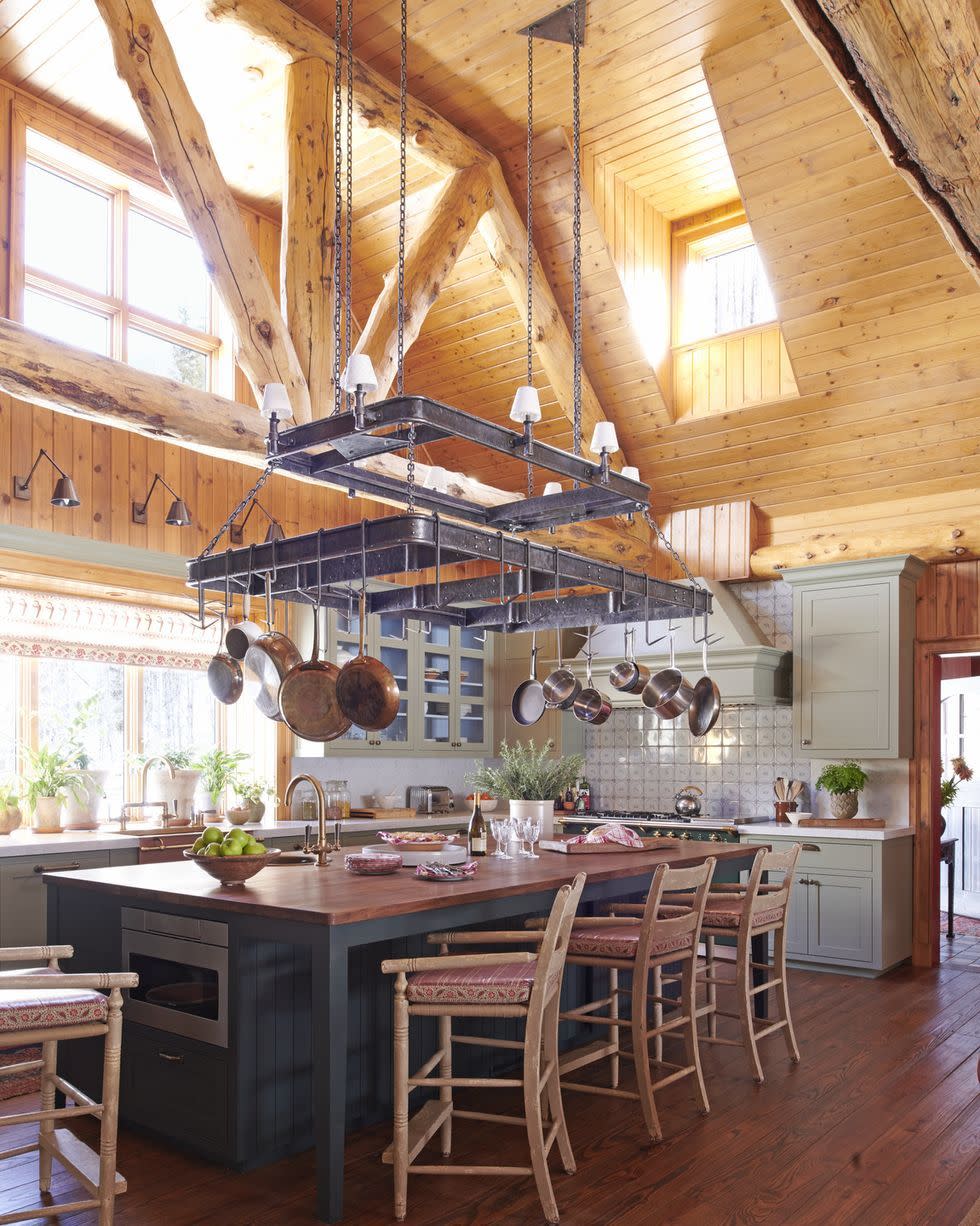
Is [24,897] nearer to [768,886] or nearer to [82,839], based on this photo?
[82,839]

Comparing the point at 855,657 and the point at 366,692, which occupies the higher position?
the point at 855,657

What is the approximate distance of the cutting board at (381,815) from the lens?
6.74 meters

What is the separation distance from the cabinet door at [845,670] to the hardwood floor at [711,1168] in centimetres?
237

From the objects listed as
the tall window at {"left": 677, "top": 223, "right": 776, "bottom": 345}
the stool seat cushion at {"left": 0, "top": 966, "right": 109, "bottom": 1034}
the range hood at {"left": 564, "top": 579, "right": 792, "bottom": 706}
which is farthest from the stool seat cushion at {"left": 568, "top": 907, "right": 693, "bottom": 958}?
the tall window at {"left": 677, "top": 223, "right": 776, "bottom": 345}

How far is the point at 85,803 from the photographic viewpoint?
5.55 m

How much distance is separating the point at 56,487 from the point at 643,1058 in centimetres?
365

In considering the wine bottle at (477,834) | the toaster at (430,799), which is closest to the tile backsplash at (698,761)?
the toaster at (430,799)

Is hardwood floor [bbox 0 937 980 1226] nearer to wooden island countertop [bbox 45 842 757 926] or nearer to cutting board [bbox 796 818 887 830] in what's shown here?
wooden island countertop [bbox 45 842 757 926]

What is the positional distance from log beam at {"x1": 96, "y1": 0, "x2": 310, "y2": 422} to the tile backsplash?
397cm

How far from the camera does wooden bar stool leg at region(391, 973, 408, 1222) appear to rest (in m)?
2.86

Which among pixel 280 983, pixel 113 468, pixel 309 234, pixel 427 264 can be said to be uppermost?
pixel 427 264

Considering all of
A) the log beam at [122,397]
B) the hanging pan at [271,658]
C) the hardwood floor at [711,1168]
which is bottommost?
the hardwood floor at [711,1168]

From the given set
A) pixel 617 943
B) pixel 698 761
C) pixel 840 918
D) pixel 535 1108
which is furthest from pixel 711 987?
pixel 698 761

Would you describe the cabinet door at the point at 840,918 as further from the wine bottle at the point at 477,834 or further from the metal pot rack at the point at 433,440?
the metal pot rack at the point at 433,440
